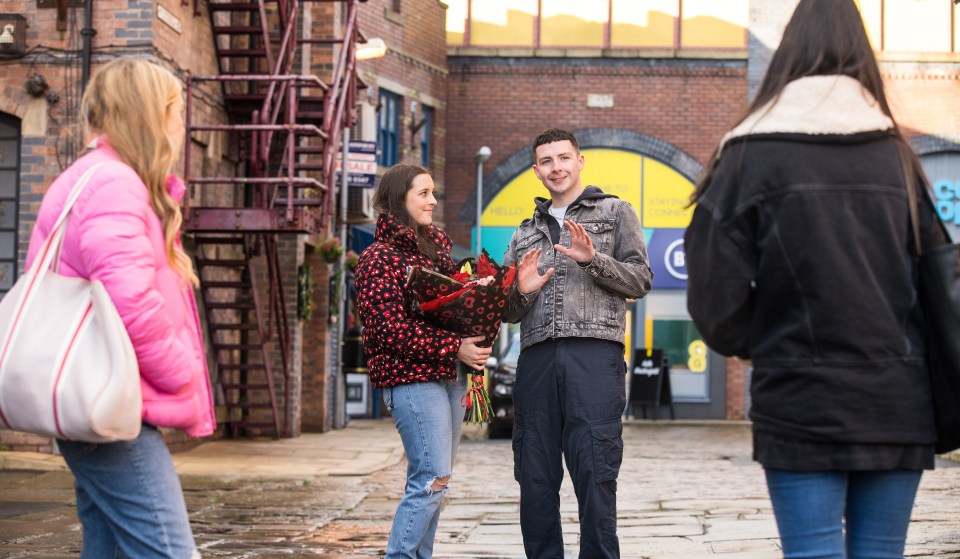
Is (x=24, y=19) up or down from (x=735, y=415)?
up

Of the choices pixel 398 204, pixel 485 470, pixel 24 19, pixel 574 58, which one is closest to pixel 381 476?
pixel 485 470

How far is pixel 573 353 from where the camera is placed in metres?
5.38

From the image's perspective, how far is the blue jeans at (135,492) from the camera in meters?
3.33

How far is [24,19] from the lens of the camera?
12.5 metres

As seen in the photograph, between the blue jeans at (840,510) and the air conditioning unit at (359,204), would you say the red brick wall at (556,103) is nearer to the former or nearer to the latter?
the air conditioning unit at (359,204)

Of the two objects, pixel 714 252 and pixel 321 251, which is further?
pixel 321 251

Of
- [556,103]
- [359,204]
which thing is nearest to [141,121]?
[359,204]

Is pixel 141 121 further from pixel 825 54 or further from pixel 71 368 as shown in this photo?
pixel 825 54

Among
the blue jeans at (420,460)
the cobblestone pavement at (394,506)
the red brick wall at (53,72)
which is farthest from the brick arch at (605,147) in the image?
the blue jeans at (420,460)

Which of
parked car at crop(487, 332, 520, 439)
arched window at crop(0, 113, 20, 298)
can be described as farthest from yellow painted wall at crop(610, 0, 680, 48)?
arched window at crop(0, 113, 20, 298)

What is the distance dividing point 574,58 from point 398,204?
22.1 metres

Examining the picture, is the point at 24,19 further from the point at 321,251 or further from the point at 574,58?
the point at 574,58

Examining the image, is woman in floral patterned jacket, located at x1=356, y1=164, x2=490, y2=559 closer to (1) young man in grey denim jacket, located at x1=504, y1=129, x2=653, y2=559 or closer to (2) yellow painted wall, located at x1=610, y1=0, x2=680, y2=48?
(1) young man in grey denim jacket, located at x1=504, y1=129, x2=653, y2=559

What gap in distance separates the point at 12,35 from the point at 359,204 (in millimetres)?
7948
